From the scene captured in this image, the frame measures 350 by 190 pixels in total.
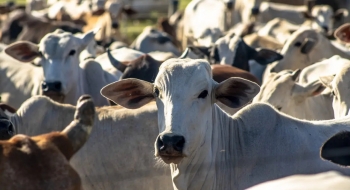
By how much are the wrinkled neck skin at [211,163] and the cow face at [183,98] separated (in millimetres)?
53

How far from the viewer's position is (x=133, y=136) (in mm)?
6879

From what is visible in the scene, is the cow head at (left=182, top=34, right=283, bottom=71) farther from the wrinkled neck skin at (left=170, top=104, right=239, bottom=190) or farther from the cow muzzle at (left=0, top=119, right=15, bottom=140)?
the cow muzzle at (left=0, top=119, right=15, bottom=140)

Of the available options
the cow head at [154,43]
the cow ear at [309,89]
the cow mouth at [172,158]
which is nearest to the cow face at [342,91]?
the cow ear at [309,89]

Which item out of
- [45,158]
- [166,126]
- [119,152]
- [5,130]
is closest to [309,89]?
[119,152]

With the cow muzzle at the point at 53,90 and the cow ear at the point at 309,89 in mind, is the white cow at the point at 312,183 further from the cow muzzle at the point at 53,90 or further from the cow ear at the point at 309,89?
the cow muzzle at the point at 53,90

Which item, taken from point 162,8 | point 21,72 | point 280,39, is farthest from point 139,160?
point 162,8

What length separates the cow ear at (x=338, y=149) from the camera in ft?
19.1

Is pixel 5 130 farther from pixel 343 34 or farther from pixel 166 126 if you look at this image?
pixel 343 34

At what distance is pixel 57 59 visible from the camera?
9.59 metres

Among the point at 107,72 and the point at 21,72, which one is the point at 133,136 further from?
the point at 21,72

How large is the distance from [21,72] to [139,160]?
448cm

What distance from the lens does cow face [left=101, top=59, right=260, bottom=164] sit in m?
5.52

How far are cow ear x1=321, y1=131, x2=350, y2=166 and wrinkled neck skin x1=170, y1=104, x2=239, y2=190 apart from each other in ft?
1.82

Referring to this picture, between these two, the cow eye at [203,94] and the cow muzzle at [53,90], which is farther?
the cow muzzle at [53,90]
